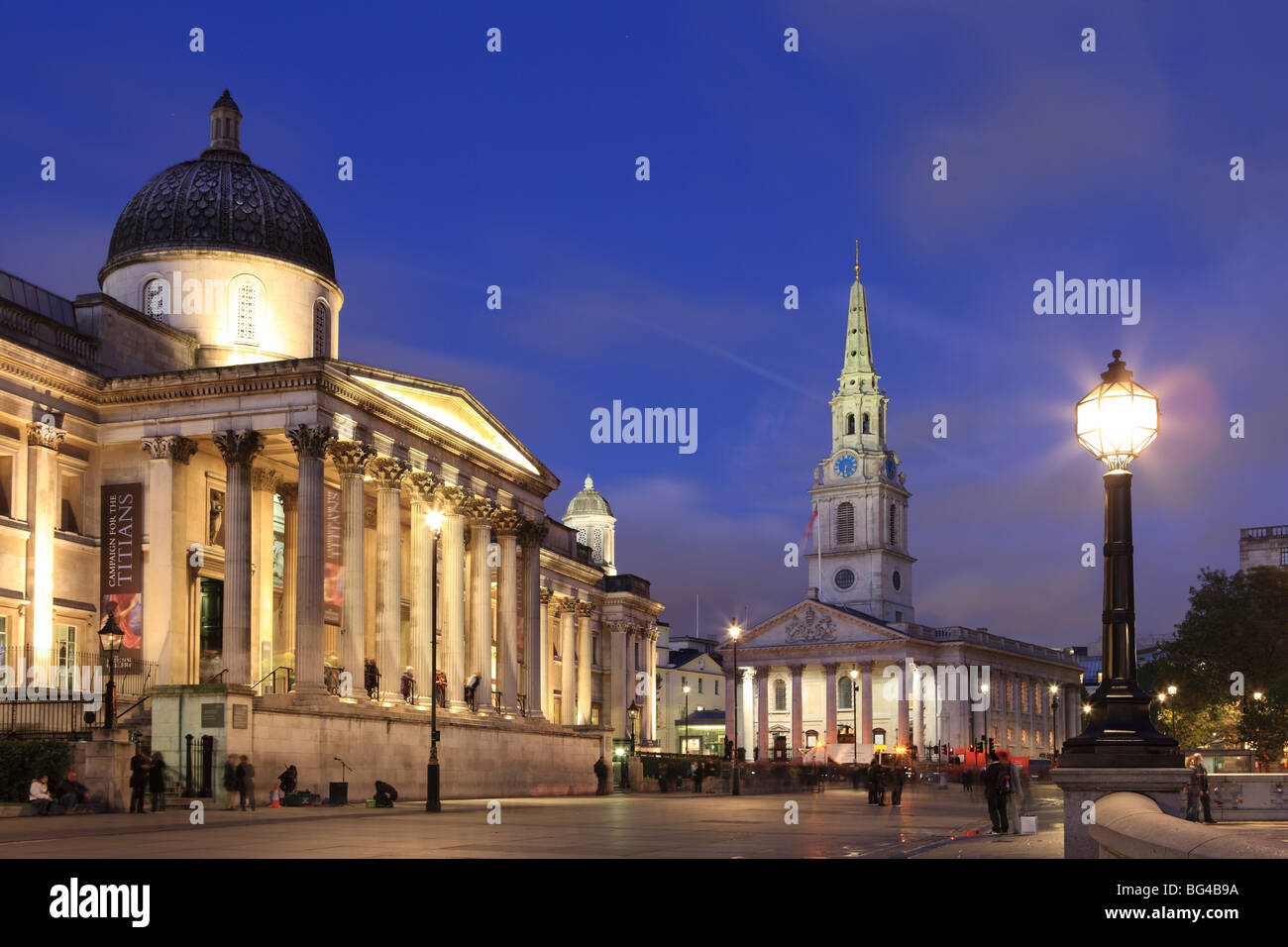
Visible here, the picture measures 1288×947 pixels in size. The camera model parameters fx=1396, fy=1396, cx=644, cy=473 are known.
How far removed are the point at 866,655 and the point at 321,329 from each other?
298ft

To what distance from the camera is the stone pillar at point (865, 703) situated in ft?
430

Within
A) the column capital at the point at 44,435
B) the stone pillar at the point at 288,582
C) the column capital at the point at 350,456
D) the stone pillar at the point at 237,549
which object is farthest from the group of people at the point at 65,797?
the stone pillar at the point at 288,582

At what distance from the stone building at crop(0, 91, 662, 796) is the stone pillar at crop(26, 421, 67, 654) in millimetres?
68

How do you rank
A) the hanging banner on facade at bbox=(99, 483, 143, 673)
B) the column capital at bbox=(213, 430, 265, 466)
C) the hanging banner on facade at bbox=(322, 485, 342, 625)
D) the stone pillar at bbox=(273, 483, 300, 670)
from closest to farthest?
the column capital at bbox=(213, 430, 265, 466) < the hanging banner on facade at bbox=(99, 483, 143, 673) < the hanging banner on facade at bbox=(322, 485, 342, 625) < the stone pillar at bbox=(273, 483, 300, 670)

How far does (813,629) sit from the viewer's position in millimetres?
138125

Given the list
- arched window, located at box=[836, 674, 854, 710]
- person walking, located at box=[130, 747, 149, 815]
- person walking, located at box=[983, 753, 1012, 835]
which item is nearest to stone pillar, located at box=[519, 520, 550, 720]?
person walking, located at box=[130, 747, 149, 815]

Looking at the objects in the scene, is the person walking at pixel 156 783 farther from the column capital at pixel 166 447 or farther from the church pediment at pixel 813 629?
the church pediment at pixel 813 629

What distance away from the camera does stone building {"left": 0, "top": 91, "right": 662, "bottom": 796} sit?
131ft

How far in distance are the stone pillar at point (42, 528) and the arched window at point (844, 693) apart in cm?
10519

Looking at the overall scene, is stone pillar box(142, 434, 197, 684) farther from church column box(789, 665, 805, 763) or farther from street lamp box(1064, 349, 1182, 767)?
church column box(789, 665, 805, 763)
